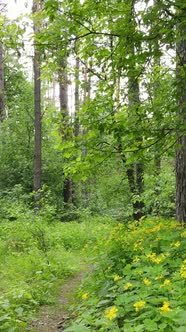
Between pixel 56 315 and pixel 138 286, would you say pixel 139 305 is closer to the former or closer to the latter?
pixel 138 286

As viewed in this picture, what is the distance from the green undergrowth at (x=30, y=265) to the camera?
423cm

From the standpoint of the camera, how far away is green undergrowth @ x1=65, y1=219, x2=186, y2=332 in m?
2.76

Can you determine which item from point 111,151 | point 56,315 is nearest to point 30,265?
point 56,315

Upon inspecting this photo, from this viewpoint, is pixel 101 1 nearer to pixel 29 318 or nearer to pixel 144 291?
pixel 144 291

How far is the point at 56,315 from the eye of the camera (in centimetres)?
457

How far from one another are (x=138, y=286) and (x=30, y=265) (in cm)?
313

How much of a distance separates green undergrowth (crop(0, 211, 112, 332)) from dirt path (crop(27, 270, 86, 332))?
0.11 meters

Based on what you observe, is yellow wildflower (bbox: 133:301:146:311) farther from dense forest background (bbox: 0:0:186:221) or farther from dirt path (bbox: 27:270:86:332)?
dense forest background (bbox: 0:0:186:221)

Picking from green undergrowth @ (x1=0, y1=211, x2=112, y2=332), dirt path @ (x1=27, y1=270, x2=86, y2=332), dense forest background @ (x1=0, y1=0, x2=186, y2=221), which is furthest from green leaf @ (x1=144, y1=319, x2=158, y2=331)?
dense forest background @ (x1=0, y1=0, x2=186, y2=221)

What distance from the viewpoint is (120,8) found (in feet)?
15.9

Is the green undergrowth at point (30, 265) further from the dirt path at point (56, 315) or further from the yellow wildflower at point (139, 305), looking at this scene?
the yellow wildflower at point (139, 305)

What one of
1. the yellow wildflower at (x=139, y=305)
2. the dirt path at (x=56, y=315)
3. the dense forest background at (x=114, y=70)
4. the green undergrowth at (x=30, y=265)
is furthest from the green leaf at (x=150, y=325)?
the dense forest background at (x=114, y=70)

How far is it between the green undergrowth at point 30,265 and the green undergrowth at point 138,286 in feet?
2.24

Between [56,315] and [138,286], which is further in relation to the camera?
[56,315]
